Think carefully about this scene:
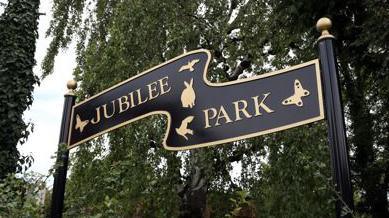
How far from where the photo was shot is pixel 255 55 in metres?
6.88

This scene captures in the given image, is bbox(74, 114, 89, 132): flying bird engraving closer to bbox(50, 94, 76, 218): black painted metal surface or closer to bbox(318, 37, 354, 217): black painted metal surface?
bbox(50, 94, 76, 218): black painted metal surface

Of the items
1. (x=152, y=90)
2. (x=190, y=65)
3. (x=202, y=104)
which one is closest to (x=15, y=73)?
(x=152, y=90)

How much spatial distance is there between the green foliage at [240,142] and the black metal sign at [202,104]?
2.25 m

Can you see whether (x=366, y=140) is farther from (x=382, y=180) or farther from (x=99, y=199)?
(x=99, y=199)

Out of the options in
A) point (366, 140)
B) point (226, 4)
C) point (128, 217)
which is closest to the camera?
point (128, 217)

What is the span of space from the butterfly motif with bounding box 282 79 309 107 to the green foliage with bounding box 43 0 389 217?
2.76 metres

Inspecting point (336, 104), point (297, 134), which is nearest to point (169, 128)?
point (336, 104)

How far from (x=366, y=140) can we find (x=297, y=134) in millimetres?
1527

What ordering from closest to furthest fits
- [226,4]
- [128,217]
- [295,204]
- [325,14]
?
[325,14] → [295,204] → [128,217] → [226,4]

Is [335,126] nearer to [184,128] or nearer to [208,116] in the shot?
[208,116]

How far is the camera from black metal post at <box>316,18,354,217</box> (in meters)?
1.89

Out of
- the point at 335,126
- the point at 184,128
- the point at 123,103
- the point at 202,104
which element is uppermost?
the point at 123,103

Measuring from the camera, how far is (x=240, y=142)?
21.6 feet

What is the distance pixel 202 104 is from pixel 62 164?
113cm
